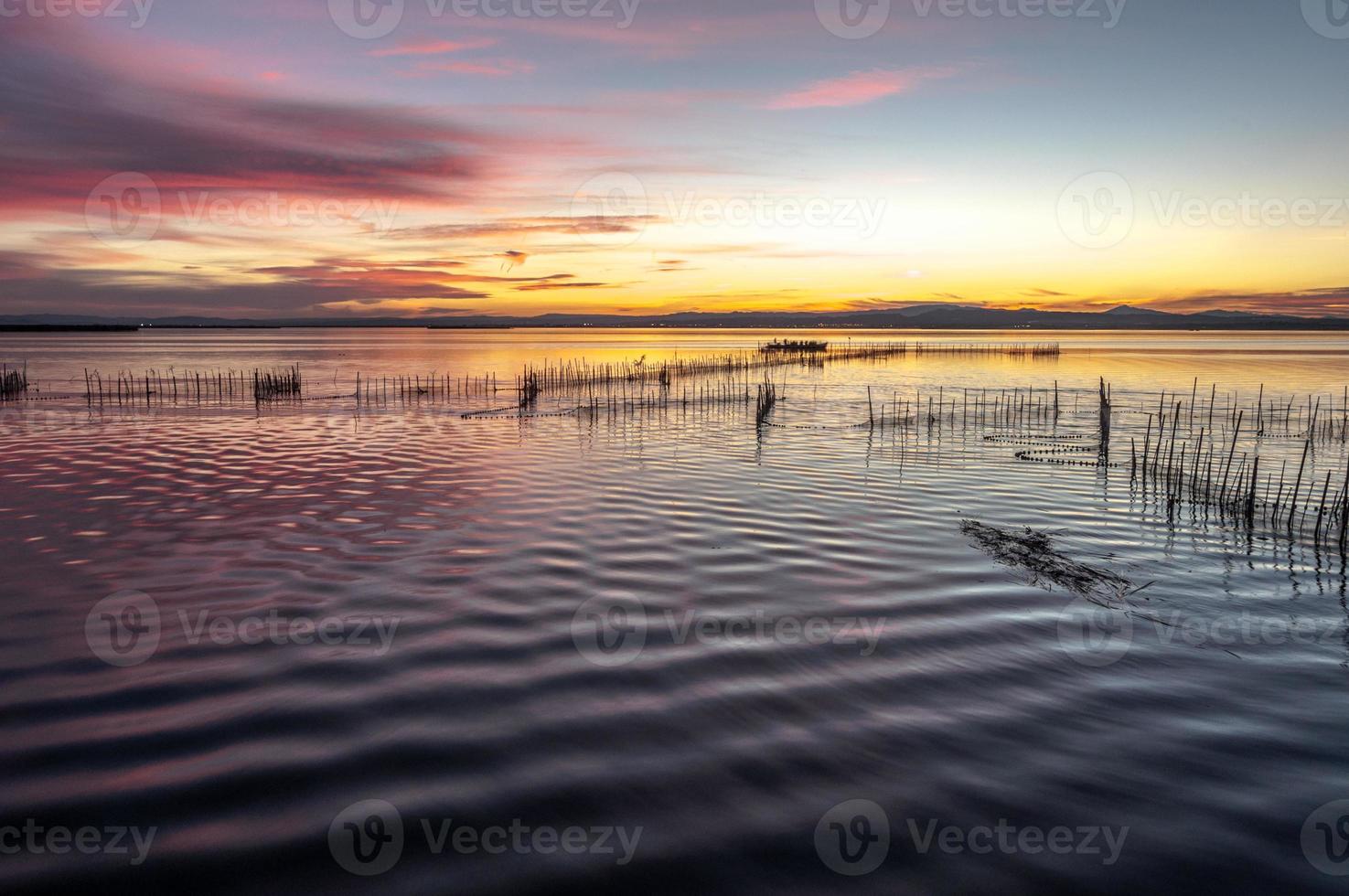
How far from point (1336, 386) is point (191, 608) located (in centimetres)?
5576

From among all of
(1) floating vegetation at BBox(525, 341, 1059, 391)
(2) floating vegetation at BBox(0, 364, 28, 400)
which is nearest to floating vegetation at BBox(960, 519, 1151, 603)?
(1) floating vegetation at BBox(525, 341, 1059, 391)

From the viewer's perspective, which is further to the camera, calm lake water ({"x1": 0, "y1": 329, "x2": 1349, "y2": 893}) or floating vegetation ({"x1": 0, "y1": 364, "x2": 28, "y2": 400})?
floating vegetation ({"x1": 0, "y1": 364, "x2": 28, "y2": 400})

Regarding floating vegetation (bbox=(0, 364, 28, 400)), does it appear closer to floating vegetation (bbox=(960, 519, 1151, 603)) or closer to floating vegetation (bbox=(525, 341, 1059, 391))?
floating vegetation (bbox=(525, 341, 1059, 391))

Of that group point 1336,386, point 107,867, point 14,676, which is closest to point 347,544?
point 14,676

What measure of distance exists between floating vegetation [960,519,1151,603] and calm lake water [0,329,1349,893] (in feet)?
0.80

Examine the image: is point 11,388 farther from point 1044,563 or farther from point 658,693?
point 1044,563

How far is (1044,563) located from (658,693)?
6661mm

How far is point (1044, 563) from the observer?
10664mm

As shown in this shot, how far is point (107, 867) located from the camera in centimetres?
449

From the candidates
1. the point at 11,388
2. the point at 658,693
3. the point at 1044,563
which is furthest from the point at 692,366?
the point at 658,693

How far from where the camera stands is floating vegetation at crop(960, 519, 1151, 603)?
9.78 m

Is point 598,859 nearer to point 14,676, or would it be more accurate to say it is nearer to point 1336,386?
point 14,676

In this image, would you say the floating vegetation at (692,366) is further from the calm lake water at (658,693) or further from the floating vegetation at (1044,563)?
the floating vegetation at (1044,563)

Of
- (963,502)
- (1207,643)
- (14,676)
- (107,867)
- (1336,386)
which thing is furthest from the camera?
(1336,386)
